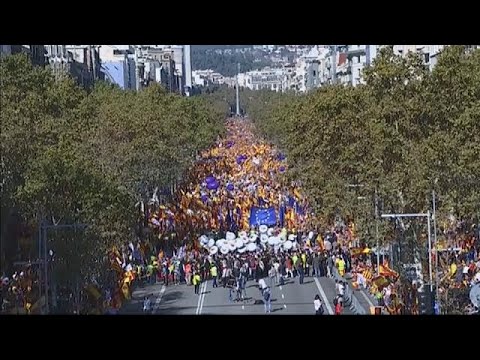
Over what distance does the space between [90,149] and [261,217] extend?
217 centimetres

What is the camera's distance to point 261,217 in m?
9.38

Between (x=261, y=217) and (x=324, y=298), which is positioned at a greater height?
(x=261, y=217)

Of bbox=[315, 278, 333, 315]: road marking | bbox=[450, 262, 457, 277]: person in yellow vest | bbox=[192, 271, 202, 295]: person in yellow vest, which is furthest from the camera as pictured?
bbox=[450, 262, 457, 277]: person in yellow vest

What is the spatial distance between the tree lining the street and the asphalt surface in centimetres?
72

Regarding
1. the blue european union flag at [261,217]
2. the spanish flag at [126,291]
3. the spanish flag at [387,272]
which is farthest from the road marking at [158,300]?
the spanish flag at [387,272]

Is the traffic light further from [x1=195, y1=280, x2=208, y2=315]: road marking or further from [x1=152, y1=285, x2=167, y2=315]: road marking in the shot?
[x1=152, y1=285, x2=167, y2=315]: road marking

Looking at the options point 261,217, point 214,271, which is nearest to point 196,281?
point 214,271

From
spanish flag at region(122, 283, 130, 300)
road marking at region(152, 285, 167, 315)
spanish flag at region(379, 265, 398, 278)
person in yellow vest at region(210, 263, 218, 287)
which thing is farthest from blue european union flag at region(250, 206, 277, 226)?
spanish flag at region(122, 283, 130, 300)

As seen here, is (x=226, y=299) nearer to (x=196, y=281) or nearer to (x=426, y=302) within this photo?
(x=196, y=281)

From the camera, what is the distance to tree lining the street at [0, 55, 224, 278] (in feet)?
26.9
